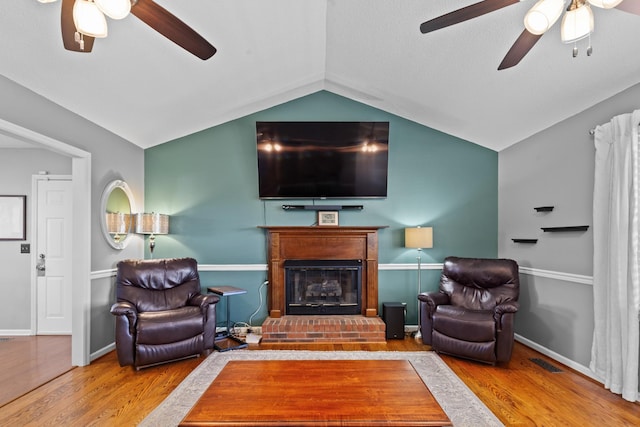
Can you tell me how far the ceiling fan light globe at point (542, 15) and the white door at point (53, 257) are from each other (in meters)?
5.27

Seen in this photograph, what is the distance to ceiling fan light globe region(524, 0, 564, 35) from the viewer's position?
1679 mm

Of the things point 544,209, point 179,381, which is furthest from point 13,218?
point 544,209

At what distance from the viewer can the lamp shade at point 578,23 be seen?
1758 millimetres

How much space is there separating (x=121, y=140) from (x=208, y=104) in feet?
3.87

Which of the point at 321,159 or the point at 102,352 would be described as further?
the point at 321,159

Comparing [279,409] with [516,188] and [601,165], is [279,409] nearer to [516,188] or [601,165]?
[601,165]

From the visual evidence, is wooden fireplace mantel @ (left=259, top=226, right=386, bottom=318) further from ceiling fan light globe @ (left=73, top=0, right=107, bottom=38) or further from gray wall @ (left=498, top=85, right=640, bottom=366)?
ceiling fan light globe @ (left=73, top=0, right=107, bottom=38)

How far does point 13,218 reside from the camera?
452 centimetres

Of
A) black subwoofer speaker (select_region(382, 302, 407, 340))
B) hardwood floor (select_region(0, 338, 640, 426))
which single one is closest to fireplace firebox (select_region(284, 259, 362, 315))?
A: black subwoofer speaker (select_region(382, 302, 407, 340))

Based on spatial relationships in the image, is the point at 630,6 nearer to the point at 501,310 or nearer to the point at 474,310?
the point at 501,310

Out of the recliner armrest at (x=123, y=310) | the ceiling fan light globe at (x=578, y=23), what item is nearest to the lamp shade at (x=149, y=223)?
the recliner armrest at (x=123, y=310)

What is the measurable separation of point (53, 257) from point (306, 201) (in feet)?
11.3

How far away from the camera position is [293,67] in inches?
157

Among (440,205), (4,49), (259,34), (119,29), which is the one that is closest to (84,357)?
(4,49)
